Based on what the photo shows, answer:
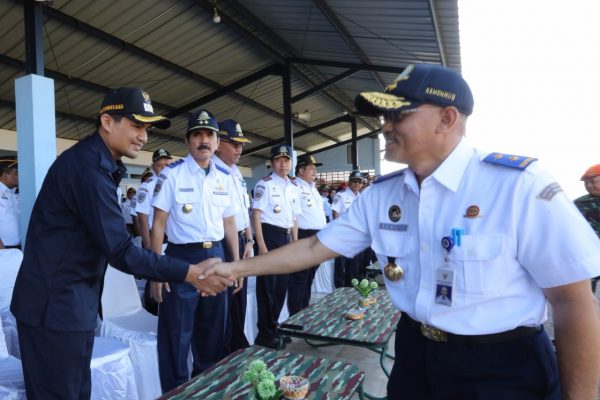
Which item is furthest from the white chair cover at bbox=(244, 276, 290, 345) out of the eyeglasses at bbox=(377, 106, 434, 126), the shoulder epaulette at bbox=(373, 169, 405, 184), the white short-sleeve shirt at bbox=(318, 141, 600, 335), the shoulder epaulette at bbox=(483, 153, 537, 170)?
the shoulder epaulette at bbox=(483, 153, 537, 170)

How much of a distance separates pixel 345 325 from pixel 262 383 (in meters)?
1.64

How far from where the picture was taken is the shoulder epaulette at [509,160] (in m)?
1.02

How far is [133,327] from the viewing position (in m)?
2.92

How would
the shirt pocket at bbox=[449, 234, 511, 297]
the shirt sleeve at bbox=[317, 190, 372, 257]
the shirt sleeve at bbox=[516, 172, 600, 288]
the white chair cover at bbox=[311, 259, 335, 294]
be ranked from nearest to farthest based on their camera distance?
the shirt sleeve at bbox=[516, 172, 600, 288], the shirt pocket at bbox=[449, 234, 511, 297], the shirt sleeve at bbox=[317, 190, 372, 257], the white chair cover at bbox=[311, 259, 335, 294]

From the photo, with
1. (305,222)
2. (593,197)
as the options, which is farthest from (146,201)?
(593,197)

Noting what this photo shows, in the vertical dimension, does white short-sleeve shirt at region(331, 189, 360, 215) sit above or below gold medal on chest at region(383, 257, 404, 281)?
above

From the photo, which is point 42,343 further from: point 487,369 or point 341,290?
point 341,290

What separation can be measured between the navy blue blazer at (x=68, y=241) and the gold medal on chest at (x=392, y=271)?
1.04 meters

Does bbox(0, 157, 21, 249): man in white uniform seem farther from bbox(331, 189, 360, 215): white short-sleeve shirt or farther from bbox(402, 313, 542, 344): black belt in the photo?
bbox(402, 313, 542, 344): black belt

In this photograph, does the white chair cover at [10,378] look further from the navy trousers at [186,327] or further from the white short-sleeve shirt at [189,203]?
the white short-sleeve shirt at [189,203]

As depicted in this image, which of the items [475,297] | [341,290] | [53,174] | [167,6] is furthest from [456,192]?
[167,6]

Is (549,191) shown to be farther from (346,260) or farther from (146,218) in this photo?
(346,260)

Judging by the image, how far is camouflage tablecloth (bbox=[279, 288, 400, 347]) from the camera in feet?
9.14

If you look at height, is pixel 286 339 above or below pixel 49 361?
below
